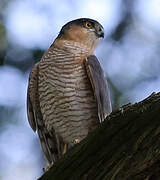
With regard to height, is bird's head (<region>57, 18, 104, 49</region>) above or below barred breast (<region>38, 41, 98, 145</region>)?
above

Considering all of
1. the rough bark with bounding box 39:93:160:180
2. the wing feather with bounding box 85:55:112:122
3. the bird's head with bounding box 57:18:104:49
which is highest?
the bird's head with bounding box 57:18:104:49

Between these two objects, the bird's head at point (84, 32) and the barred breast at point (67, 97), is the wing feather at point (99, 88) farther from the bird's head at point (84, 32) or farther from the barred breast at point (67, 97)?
the bird's head at point (84, 32)

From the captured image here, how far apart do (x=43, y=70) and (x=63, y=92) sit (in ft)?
1.31

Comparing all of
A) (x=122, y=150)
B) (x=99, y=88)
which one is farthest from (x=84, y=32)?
(x=122, y=150)

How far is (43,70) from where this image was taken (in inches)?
189

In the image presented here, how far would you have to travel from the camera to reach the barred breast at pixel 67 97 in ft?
15.0

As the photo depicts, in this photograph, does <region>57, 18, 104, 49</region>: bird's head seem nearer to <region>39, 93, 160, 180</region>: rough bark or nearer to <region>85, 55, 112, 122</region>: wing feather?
<region>85, 55, 112, 122</region>: wing feather

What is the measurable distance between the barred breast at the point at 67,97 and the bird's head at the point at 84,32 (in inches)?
25.0

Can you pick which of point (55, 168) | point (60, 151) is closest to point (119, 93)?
point (60, 151)

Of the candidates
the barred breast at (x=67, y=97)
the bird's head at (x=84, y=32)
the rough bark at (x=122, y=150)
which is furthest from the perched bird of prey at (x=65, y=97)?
the rough bark at (x=122, y=150)

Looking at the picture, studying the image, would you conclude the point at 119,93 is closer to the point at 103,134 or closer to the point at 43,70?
the point at 43,70

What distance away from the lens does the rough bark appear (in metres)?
2.19

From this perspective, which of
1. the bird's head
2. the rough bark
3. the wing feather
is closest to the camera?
the rough bark

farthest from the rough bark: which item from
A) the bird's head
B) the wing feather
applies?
the bird's head
